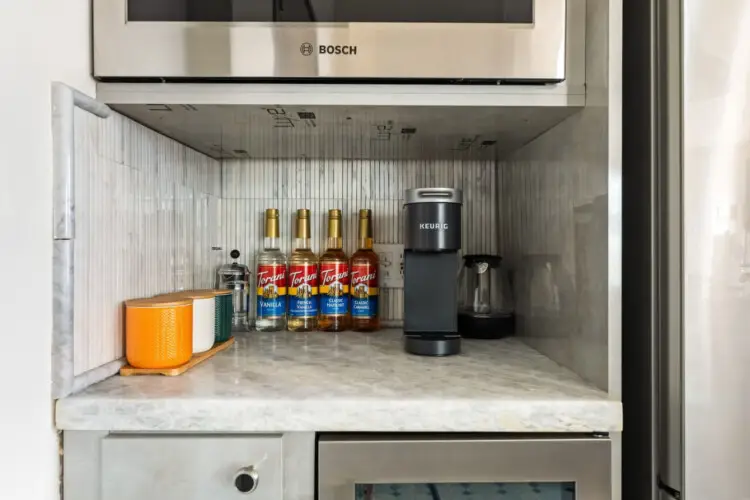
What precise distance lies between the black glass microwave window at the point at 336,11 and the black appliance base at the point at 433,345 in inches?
20.5

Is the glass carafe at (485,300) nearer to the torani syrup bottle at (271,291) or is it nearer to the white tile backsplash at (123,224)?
the torani syrup bottle at (271,291)

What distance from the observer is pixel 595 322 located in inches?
29.3

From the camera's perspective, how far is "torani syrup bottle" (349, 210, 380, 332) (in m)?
1.23

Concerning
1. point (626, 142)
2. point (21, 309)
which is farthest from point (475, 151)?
Result: point (21, 309)

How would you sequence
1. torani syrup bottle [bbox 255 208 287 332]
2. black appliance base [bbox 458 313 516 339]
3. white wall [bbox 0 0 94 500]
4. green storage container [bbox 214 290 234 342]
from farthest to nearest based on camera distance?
torani syrup bottle [bbox 255 208 287 332]
black appliance base [bbox 458 313 516 339]
green storage container [bbox 214 290 234 342]
white wall [bbox 0 0 94 500]

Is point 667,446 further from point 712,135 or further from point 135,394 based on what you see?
point 135,394

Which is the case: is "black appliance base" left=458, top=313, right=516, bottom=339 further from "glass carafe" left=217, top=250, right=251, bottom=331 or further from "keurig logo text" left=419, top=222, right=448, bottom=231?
"glass carafe" left=217, top=250, right=251, bottom=331

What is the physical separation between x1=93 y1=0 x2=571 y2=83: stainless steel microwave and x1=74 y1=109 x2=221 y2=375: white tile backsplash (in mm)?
129

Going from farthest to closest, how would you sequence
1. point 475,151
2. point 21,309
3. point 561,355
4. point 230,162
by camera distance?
point 230,162, point 475,151, point 561,355, point 21,309

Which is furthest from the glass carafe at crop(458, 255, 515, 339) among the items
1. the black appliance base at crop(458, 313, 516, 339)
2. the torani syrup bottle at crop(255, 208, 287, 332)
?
the torani syrup bottle at crop(255, 208, 287, 332)

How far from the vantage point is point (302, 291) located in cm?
121

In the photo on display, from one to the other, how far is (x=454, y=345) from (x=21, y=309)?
0.65 m

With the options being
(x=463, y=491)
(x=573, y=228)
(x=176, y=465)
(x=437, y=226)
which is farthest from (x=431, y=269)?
(x=176, y=465)

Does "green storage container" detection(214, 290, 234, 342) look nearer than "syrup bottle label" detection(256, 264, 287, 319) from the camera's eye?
Yes
